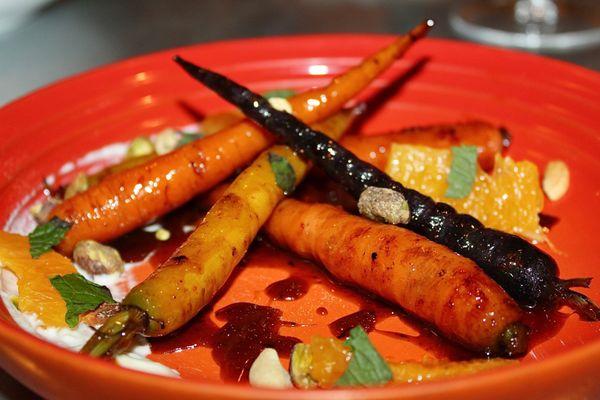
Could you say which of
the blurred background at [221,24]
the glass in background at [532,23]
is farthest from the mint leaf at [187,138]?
the glass in background at [532,23]

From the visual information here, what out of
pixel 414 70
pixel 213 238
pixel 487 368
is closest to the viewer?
pixel 487 368

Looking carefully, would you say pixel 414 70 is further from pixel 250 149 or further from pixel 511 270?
pixel 511 270

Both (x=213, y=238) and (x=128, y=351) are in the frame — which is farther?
(x=213, y=238)

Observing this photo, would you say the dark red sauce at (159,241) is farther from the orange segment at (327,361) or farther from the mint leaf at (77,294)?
the orange segment at (327,361)

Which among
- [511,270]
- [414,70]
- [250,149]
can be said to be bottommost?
[511,270]

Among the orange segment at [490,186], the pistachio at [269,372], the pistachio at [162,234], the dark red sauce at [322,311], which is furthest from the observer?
the pistachio at [162,234]

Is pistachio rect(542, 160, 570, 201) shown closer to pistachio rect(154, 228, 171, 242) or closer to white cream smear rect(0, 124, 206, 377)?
pistachio rect(154, 228, 171, 242)

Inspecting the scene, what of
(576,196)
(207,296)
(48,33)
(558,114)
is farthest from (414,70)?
(48,33)
